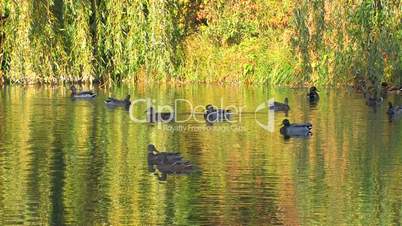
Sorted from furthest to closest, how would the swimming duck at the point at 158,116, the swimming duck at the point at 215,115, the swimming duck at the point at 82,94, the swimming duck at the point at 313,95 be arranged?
the swimming duck at the point at 313,95
the swimming duck at the point at 82,94
the swimming duck at the point at 215,115
the swimming duck at the point at 158,116

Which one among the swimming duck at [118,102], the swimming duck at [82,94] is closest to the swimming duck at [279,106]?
the swimming duck at [118,102]

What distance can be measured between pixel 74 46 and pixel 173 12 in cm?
466

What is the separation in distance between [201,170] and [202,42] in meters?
23.3

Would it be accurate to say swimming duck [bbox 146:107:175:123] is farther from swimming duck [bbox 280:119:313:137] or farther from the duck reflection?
the duck reflection

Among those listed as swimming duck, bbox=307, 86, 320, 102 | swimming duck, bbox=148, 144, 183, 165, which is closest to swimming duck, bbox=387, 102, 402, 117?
swimming duck, bbox=307, 86, 320, 102

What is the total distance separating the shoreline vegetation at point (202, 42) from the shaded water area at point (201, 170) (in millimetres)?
1811

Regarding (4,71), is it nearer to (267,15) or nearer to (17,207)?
(267,15)

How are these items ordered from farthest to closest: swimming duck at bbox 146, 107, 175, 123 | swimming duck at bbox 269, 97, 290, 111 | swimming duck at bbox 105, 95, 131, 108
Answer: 1. swimming duck at bbox 105, 95, 131, 108
2. swimming duck at bbox 269, 97, 290, 111
3. swimming duck at bbox 146, 107, 175, 123

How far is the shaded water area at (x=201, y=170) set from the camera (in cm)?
1595

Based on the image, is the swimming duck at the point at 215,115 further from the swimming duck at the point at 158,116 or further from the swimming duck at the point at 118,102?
the swimming duck at the point at 118,102

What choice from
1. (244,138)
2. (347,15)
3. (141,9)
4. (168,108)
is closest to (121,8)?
(141,9)

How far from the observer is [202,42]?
42.8m

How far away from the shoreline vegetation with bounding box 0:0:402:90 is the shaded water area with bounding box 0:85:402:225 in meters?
1.81

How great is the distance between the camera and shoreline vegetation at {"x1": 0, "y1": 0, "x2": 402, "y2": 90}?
3059cm
